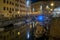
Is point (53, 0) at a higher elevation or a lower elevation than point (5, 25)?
higher

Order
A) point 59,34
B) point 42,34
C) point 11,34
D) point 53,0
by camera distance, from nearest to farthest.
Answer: point 59,34, point 42,34, point 11,34, point 53,0

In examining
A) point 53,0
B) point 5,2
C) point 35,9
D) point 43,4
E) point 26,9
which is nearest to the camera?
point 5,2

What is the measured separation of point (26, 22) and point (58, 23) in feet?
80.9

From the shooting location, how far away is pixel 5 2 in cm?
2294

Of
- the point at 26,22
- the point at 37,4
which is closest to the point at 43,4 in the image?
the point at 37,4

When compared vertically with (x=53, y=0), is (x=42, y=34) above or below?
below

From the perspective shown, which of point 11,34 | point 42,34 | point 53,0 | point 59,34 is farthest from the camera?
point 53,0

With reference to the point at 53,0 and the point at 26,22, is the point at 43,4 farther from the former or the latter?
the point at 26,22

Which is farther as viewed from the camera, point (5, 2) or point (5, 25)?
point (5, 2)

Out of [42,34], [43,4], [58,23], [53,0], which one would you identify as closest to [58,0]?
[53,0]

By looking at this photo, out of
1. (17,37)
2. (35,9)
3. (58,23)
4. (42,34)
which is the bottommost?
(17,37)

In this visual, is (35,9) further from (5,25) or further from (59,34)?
(59,34)

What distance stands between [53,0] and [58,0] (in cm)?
117

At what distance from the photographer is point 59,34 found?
9867mm
